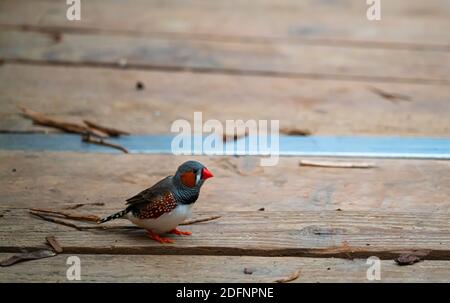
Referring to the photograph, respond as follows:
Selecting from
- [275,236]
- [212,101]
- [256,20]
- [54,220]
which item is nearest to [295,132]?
[212,101]

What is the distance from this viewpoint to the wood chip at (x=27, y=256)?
93.7 inches

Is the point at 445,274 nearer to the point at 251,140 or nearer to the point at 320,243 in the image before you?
the point at 320,243

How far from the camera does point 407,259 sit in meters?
2.48

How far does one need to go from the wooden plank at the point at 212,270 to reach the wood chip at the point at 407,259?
Result: 2 cm

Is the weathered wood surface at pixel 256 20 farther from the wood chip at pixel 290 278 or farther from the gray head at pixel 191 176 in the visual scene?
the wood chip at pixel 290 278

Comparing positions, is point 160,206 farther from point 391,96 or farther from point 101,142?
point 391,96

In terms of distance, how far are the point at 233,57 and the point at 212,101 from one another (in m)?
0.71

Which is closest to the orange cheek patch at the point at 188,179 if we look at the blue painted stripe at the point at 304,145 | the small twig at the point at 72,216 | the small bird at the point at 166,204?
the small bird at the point at 166,204

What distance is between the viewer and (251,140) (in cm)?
354

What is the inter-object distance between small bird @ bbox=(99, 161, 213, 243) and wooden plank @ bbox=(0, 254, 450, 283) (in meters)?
0.12

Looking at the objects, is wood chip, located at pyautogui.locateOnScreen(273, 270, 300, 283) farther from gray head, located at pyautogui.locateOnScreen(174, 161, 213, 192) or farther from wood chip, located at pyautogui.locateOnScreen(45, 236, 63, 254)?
wood chip, located at pyautogui.locateOnScreen(45, 236, 63, 254)

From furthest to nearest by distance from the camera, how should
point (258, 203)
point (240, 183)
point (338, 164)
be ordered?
1. point (338, 164)
2. point (240, 183)
3. point (258, 203)
